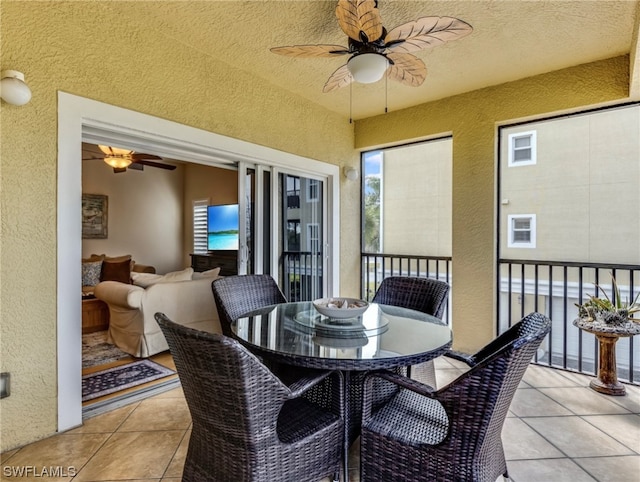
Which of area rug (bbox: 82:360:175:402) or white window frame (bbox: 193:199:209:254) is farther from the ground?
white window frame (bbox: 193:199:209:254)

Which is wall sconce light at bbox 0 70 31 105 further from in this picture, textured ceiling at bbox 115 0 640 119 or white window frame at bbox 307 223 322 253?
white window frame at bbox 307 223 322 253

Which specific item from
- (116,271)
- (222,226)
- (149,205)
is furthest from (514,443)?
(149,205)

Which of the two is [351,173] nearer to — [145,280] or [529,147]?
[145,280]

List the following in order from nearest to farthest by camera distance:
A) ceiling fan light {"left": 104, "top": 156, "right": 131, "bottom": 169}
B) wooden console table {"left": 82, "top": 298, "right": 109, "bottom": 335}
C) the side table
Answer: the side table, wooden console table {"left": 82, "top": 298, "right": 109, "bottom": 335}, ceiling fan light {"left": 104, "top": 156, "right": 131, "bottom": 169}

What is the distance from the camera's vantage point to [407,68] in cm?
237

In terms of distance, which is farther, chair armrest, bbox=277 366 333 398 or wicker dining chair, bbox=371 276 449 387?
wicker dining chair, bbox=371 276 449 387

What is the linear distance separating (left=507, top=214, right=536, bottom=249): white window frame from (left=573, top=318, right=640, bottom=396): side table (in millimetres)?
3883

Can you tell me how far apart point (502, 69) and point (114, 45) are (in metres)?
3.20

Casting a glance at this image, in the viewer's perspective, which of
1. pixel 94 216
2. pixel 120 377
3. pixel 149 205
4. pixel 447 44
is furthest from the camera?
pixel 149 205

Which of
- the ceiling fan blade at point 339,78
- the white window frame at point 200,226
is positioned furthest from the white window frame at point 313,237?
the white window frame at point 200,226

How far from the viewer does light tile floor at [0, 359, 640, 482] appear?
1.78 meters

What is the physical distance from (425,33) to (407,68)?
0.46 m

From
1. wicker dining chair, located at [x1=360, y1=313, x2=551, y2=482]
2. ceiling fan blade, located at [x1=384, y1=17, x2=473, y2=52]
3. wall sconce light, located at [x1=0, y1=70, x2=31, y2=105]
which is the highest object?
ceiling fan blade, located at [x1=384, y1=17, x2=473, y2=52]

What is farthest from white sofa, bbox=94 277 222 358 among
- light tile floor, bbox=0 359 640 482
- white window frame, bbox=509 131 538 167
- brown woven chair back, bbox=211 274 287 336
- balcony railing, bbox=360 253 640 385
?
white window frame, bbox=509 131 538 167
